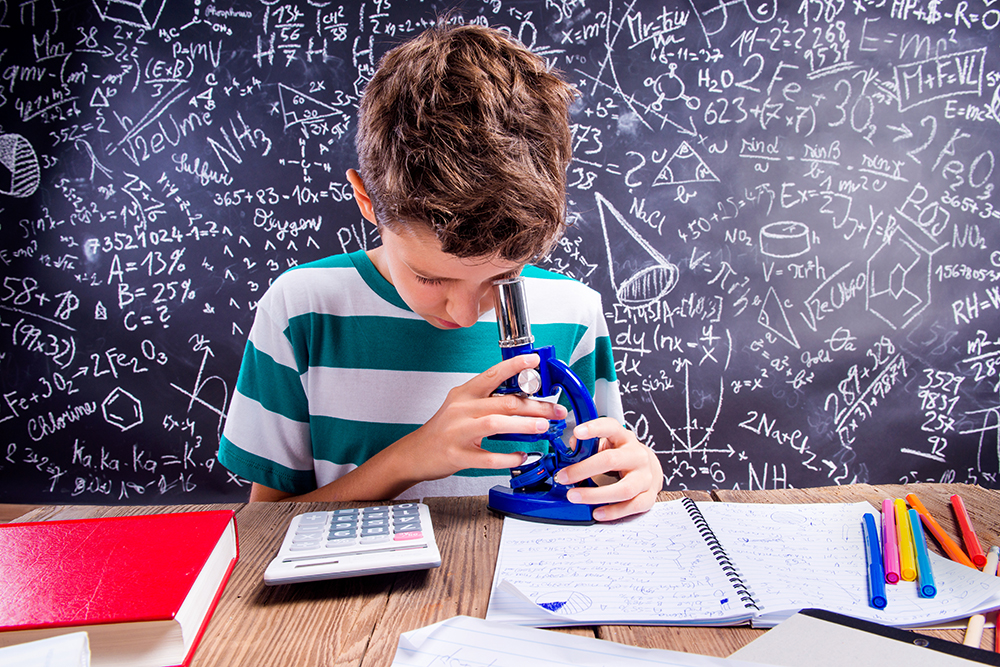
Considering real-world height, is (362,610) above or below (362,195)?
below

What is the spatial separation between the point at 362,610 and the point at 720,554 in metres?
0.36

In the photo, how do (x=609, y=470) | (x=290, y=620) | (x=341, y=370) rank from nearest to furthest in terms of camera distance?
1. (x=290, y=620)
2. (x=609, y=470)
3. (x=341, y=370)

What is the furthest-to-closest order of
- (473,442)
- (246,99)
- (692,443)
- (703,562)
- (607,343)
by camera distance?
(692,443), (246,99), (607,343), (473,442), (703,562)

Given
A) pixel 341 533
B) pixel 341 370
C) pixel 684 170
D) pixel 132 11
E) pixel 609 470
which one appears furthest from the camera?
pixel 684 170

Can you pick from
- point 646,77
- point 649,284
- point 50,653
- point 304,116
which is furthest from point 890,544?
point 304,116

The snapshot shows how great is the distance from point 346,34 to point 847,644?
6.60 ft

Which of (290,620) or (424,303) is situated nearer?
(290,620)

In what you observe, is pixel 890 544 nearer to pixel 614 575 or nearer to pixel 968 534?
pixel 968 534

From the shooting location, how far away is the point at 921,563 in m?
0.53

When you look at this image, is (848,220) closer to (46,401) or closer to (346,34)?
(346,34)

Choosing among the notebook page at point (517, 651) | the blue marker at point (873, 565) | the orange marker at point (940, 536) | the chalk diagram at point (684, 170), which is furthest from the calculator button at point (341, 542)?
the chalk diagram at point (684, 170)

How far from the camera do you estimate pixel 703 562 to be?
0.54 metres

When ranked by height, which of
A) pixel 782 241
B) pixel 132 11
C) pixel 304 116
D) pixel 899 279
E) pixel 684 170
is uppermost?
pixel 132 11

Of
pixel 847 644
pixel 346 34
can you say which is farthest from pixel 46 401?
pixel 847 644
